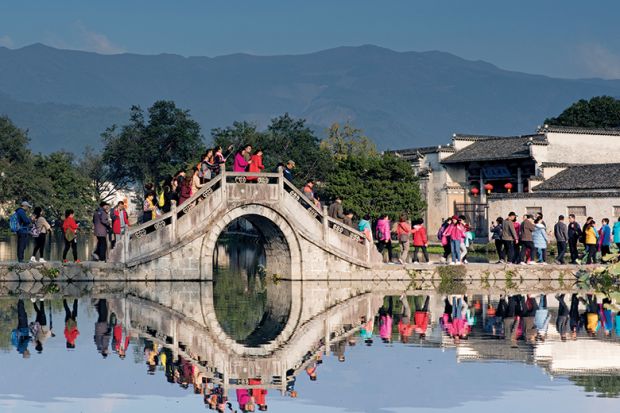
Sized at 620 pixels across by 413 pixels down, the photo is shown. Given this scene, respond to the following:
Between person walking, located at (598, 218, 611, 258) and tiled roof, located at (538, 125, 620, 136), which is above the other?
tiled roof, located at (538, 125, 620, 136)

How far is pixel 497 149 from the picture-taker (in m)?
75.9

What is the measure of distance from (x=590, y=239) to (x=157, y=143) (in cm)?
6715

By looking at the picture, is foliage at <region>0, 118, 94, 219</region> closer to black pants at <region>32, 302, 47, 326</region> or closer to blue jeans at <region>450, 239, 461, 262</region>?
blue jeans at <region>450, 239, 461, 262</region>

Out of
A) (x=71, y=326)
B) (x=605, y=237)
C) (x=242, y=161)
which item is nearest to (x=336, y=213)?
(x=242, y=161)

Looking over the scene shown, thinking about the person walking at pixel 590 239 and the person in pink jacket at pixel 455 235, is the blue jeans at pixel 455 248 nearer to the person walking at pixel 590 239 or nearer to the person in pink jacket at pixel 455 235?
the person in pink jacket at pixel 455 235

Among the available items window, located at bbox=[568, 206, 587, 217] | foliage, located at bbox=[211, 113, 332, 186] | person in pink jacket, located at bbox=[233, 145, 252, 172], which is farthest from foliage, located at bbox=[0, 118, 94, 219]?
person in pink jacket, located at bbox=[233, 145, 252, 172]

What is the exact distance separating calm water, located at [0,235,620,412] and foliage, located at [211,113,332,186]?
56351 mm

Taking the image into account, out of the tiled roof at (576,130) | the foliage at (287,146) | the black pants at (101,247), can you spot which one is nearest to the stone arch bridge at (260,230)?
the black pants at (101,247)

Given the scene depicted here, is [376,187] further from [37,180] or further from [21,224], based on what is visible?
[21,224]

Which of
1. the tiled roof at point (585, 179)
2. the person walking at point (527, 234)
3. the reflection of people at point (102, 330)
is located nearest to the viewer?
the reflection of people at point (102, 330)

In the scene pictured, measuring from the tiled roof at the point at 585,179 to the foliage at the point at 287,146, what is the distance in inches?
952

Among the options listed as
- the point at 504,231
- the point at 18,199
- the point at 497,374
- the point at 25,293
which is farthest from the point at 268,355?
the point at 18,199

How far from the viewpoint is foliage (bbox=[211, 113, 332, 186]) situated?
88562 mm

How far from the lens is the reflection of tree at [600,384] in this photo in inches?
725
